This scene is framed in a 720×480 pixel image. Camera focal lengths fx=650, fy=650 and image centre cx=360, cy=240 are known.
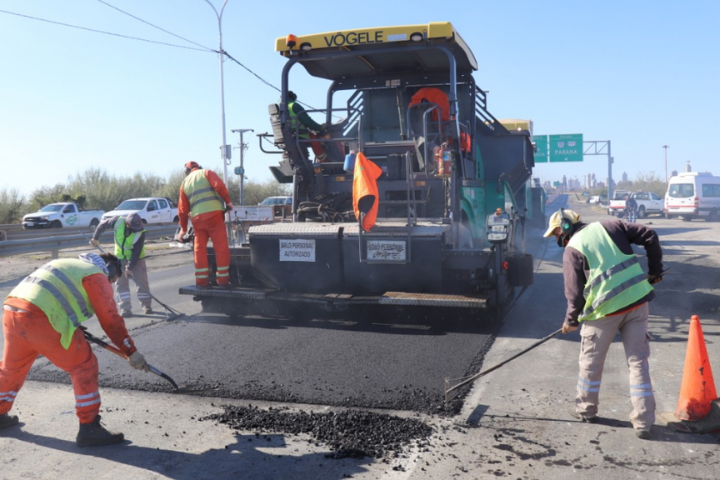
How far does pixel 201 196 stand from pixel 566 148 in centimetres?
3985

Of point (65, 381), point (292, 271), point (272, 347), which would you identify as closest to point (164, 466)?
point (65, 381)

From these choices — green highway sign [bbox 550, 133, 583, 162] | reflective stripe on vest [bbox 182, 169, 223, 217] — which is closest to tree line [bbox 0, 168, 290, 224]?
green highway sign [bbox 550, 133, 583, 162]

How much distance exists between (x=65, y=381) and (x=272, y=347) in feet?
5.85

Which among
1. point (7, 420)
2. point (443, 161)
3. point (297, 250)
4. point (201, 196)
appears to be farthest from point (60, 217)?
point (7, 420)

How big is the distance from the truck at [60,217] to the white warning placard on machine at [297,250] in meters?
22.3

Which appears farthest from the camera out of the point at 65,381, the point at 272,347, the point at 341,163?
the point at 341,163

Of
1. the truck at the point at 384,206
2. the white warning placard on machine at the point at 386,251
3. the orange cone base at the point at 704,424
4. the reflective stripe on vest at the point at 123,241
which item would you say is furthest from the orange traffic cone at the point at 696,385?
the reflective stripe on vest at the point at 123,241

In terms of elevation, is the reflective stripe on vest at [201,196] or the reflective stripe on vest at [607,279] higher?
the reflective stripe on vest at [201,196]

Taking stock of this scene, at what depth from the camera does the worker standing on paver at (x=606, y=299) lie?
4004 mm

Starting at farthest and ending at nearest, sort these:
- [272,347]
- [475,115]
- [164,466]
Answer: [475,115] < [272,347] < [164,466]

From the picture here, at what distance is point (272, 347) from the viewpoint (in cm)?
Result: 611

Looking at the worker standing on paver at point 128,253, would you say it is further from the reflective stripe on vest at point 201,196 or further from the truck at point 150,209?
the truck at point 150,209

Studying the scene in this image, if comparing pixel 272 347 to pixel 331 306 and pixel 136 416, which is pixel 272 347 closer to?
pixel 331 306

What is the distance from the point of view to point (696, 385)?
4027 mm
